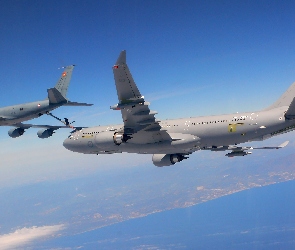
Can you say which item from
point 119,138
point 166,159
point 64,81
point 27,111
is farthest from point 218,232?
point 119,138

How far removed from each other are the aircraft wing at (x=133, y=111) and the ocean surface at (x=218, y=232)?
126 meters

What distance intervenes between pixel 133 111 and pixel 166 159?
10682mm

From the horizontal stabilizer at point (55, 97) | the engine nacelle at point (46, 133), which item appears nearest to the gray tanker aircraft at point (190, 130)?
the engine nacelle at point (46, 133)

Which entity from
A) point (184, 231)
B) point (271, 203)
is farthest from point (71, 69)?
point (271, 203)

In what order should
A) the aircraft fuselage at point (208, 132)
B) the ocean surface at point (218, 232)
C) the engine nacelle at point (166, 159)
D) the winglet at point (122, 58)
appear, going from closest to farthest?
the winglet at point (122, 58), the aircraft fuselage at point (208, 132), the engine nacelle at point (166, 159), the ocean surface at point (218, 232)

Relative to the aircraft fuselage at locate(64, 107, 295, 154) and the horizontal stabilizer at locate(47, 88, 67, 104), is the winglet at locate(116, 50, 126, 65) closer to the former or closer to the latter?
the aircraft fuselage at locate(64, 107, 295, 154)

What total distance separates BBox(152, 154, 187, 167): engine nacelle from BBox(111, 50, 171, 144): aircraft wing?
16.4ft

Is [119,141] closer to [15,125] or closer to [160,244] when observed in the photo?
[15,125]

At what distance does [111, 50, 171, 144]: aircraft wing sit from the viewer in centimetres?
1917

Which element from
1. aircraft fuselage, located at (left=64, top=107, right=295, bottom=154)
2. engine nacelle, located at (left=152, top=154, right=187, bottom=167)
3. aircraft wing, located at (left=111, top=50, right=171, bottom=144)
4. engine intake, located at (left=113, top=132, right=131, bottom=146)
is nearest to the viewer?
aircraft wing, located at (left=111, top=50, right=171, bottom=144)

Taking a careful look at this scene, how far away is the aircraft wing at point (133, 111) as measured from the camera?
19.2 metres

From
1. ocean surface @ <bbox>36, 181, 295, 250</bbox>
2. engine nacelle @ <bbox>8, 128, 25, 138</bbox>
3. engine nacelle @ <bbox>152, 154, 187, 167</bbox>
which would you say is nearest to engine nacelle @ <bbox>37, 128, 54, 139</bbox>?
engine nacelle @ <bbox>8, 128, 25, 138</bbox>

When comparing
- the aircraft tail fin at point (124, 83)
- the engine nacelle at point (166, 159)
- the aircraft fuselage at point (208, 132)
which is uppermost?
the aircraft tail fin at point (124, 83)

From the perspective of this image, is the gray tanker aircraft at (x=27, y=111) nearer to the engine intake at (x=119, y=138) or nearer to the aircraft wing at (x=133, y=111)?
the engine intake at (x=119, y=138)
